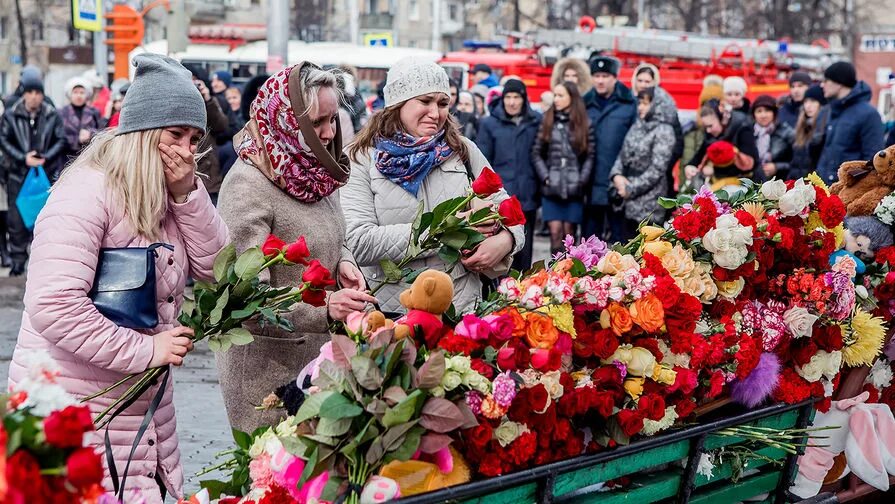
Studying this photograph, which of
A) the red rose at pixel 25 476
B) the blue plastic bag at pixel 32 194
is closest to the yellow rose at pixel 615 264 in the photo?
the red rose at pixel 25 476

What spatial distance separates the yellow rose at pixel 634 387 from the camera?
3.35m

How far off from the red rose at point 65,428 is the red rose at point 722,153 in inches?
320

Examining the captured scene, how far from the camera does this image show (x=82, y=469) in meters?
2.03

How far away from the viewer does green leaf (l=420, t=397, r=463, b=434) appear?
2693 mm

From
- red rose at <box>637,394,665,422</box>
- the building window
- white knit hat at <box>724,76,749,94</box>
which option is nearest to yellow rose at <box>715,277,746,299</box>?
red rose at <box>637,394,665,422</box>

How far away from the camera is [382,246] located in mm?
4422

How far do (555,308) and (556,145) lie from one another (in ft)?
24.2

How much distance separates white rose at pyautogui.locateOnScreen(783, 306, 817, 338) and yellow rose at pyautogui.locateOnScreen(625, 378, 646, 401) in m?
0.96

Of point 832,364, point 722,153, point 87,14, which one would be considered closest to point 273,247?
point 832,364

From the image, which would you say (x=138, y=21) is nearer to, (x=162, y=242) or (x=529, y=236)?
(x=529, y=236)

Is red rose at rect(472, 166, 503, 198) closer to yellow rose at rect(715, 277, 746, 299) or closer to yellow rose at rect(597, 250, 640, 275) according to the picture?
yellow rose at rect(597, 250, 640, 275)

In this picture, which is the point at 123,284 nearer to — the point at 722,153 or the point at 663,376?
the point at 663,376

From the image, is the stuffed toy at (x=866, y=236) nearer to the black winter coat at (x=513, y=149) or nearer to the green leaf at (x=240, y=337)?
the green leaf at (x=240, y=337)

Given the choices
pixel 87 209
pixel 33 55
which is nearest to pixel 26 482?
pixel 87 209
